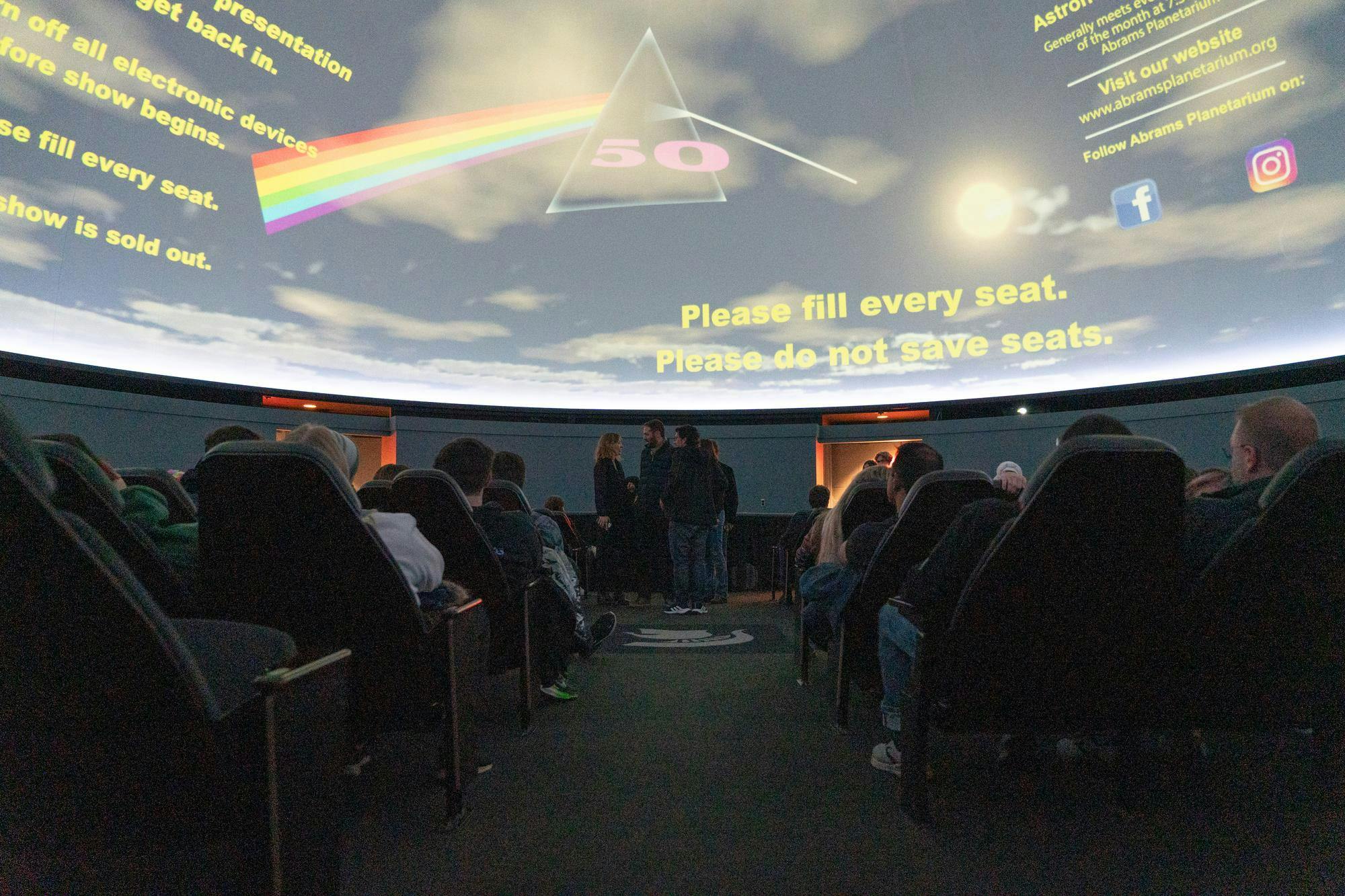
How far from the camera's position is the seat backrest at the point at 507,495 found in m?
3.14

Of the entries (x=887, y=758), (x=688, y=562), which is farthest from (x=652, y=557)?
(x=887, y=758)

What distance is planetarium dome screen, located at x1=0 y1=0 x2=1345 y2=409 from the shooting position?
553 cm

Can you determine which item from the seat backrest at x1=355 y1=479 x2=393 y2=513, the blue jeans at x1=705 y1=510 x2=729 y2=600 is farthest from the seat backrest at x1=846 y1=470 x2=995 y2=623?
the blue jeans at x1=705 y1=510 x2=729 y2=600

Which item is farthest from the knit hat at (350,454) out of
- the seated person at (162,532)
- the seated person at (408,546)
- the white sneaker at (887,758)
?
the white sneaker at (887,758)

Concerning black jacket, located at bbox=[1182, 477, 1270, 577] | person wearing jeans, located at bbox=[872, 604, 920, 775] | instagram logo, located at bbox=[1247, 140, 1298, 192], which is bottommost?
person wearing jeans, located at bbox=[872, 604, 920, 775]

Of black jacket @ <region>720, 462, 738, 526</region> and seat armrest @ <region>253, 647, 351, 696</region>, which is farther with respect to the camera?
black jacket @ <region>720, 462, 738, 526</region>

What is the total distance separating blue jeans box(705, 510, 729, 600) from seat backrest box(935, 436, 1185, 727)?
4.67m

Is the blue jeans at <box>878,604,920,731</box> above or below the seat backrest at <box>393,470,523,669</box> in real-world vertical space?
below

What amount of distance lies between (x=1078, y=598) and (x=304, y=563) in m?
1.87

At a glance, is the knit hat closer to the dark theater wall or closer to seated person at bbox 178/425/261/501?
seated person at bbox 178/425/261/501

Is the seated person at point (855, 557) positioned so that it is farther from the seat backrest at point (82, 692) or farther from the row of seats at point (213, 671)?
the seat backrest at point (82, 692)

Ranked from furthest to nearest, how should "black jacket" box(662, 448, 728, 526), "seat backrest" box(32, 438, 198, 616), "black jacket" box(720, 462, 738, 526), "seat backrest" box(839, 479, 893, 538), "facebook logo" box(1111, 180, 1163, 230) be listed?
1. "black jacket" box(720, 462, 738, 526)
2. "facebook logo" box(1111, 180, 1163, 230)
3. "black jacket" box(662, 448, 728, 526)
4. "seat backrest" box(839, 479, 893, 538)
5. "seat backrest" box(32, 438, 198, 616)

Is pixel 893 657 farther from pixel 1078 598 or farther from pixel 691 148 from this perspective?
pixel 691 148

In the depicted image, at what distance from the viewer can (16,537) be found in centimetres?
84
